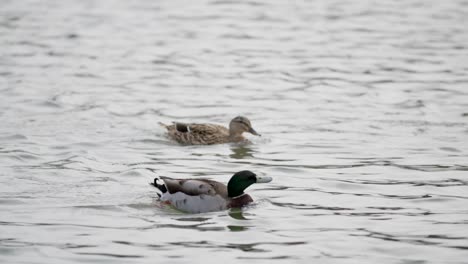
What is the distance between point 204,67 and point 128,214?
10.9 metres

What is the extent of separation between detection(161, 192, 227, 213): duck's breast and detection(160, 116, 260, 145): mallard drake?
426cm

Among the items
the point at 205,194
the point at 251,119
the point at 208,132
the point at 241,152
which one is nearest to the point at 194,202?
the point at 205,194

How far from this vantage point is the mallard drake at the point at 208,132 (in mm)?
17578

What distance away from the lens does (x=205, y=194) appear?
43.5 feet

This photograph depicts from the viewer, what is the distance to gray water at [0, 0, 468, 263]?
12148 mm

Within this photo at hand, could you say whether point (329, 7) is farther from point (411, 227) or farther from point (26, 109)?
point (411, 227)

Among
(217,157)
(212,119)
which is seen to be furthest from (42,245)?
(212,119)

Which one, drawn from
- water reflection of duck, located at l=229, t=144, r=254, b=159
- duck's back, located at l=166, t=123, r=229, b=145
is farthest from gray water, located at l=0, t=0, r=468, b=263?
duck's back, located at l=166, t=123, r=229, b=145

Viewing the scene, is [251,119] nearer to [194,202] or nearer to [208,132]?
[208,132]

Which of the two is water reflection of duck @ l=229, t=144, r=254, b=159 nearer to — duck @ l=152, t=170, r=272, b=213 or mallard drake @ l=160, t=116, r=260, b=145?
mallard drake @ l=160, t=116, r=260, b=145

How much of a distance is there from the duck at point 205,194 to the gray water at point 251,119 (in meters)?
0.15

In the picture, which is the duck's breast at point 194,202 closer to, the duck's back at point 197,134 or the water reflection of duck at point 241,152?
the water reflection of duck at point 241,152

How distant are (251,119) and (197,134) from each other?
227 cm

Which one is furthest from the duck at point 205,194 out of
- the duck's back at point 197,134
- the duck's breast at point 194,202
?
the duck's back at point 197,134
